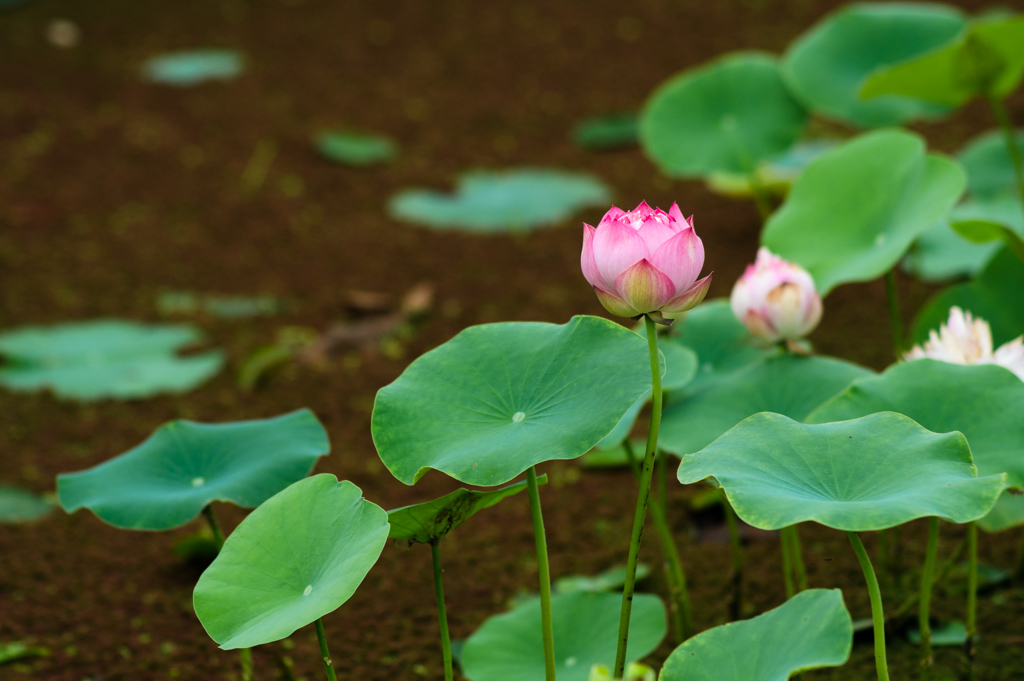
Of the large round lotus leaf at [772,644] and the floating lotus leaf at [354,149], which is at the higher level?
the large round lotus leaf at [772,644]

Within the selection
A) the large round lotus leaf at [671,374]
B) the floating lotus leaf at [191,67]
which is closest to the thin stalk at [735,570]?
the large round lotus leaf at [671,374]

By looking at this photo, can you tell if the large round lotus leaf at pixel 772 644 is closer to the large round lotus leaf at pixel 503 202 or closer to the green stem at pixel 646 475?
the green stem at pixel 646 475

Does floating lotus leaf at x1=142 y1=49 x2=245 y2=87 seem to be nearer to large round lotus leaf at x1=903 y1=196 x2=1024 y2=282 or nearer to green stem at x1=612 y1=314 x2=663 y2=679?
large round lotus leaf at x1=903 y1=196 x2=1024 y2=282

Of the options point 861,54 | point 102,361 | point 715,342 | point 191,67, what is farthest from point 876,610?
point 191,67

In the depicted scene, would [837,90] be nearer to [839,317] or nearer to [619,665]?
[839,317]

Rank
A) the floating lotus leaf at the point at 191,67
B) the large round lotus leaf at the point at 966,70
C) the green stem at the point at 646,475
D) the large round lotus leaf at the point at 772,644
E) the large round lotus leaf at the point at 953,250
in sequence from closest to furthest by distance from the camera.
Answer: the large round lotus leaf at the point at 772,644 → the green stem at the point at 646,475 → the large round lotus leaf at the point at 966,70 → the large round lotus leaf at the point at 953,250 → the floating lotus leaf at the point at 191,67

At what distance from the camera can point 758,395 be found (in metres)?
1.09

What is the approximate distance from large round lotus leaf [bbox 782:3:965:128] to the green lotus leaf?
4.87 feet

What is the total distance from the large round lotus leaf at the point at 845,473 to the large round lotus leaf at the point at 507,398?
0.11m

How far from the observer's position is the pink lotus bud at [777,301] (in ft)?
3.48

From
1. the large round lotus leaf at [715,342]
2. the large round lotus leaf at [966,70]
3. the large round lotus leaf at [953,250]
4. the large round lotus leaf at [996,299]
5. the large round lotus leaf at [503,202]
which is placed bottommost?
the large round lotus leaf at [503,202]

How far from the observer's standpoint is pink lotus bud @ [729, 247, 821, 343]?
3.48 ft

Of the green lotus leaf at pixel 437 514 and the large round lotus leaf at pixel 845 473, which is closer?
the large round lotus leaf at pixel 845 473

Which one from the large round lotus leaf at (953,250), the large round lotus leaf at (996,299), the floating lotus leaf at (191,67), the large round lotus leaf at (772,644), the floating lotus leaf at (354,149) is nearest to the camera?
the large round lotus leaf at (772,644)
